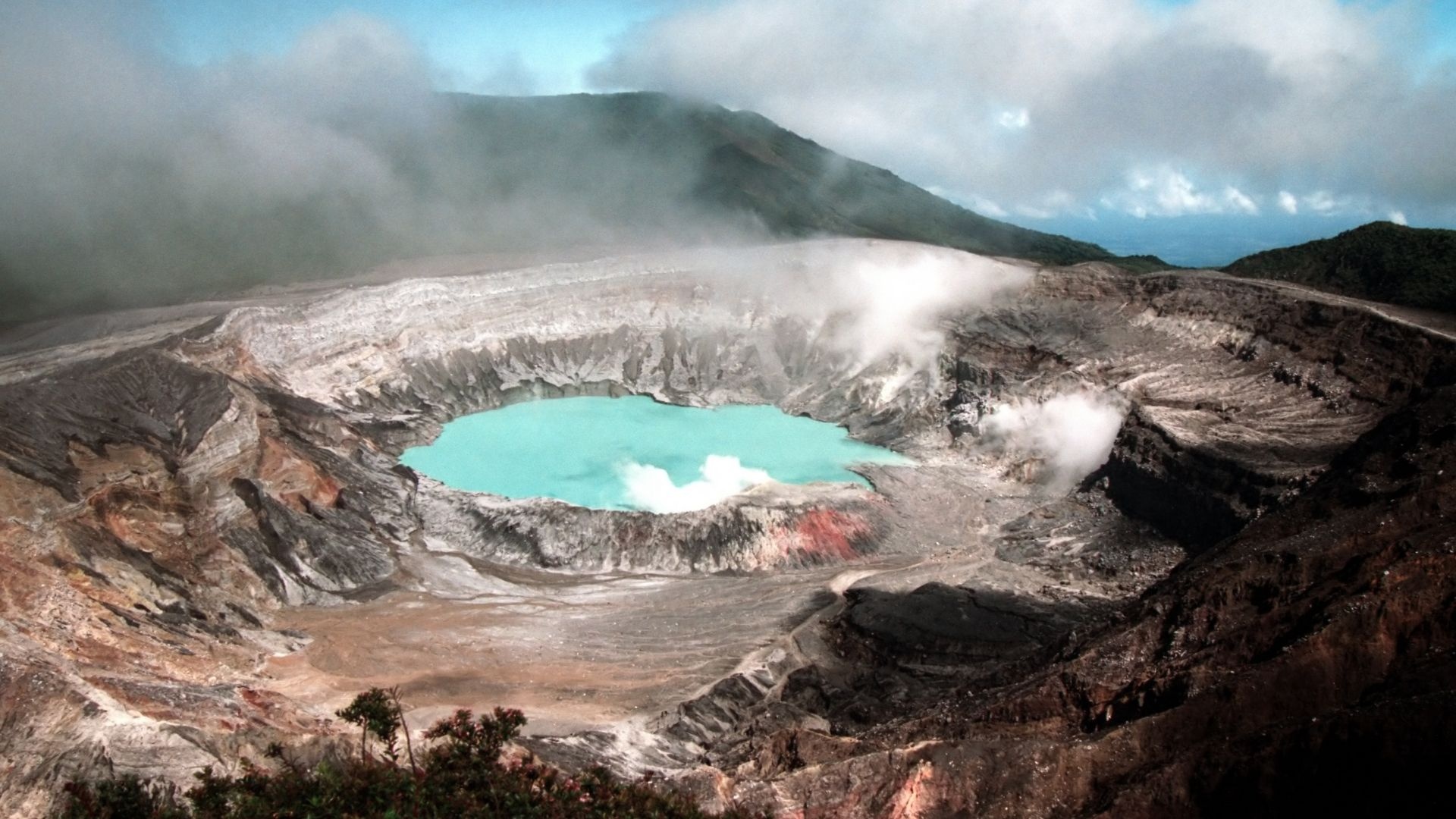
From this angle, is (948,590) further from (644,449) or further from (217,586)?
(217,586)

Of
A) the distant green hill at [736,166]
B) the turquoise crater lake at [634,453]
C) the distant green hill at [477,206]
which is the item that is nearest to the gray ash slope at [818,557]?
the turquoise crater lake at [634,453]

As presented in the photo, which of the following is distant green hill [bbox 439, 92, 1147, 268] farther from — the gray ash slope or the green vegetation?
the green vegetation

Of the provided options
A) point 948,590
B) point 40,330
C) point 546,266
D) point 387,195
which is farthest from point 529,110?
point 948,590

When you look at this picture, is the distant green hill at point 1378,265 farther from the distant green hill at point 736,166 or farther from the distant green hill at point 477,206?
the distant green hill at point 736,166

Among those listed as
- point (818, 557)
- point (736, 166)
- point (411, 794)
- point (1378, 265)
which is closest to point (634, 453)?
point (818, 557)

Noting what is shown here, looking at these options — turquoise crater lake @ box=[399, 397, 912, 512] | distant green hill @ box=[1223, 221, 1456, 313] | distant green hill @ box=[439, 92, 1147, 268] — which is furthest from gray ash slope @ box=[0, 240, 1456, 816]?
distant green hill @ box=[439, 92, 1147, 268]

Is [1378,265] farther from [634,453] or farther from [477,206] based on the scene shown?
[477,206]

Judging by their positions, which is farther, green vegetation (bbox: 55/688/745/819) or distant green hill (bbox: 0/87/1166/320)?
distant green hill (bbox: 0/87/1166/320)
